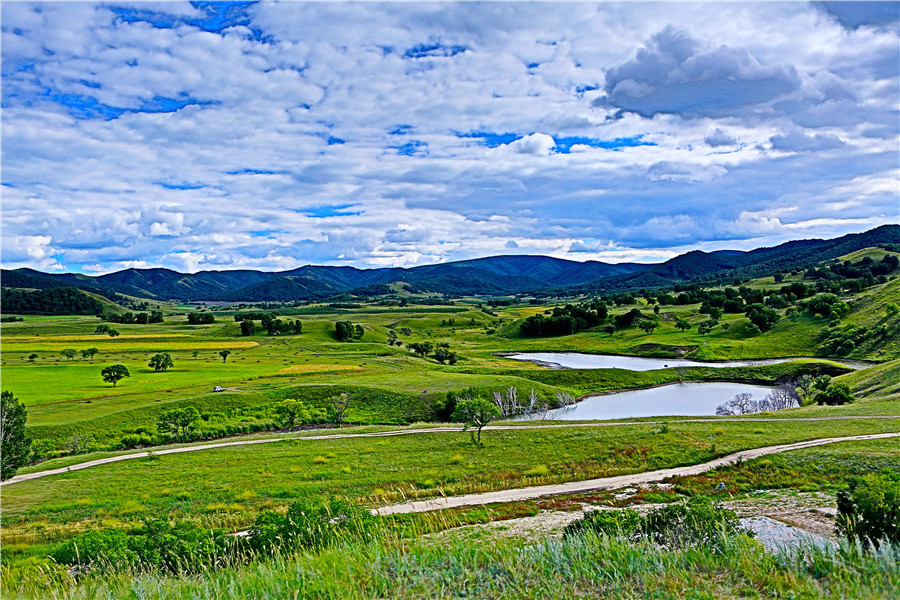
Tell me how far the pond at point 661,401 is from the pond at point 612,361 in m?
16.5

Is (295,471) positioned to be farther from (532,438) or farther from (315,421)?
(315,421)

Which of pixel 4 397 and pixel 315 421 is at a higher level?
pixel 4 397

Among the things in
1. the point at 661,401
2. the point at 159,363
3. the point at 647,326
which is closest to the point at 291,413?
the point at 159,363

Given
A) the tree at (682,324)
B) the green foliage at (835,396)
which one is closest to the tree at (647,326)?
the tree at (682,324)

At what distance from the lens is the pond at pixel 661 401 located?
2805 inches

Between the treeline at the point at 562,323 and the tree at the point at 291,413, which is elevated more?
the treeline at the point at 562,323

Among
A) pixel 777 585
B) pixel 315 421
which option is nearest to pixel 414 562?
pixel 777 585

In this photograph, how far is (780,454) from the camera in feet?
103

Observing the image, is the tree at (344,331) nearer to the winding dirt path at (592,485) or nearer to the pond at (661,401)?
the pond at (661,401)

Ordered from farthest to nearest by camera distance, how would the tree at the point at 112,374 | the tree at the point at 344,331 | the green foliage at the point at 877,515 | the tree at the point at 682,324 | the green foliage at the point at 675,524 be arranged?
the tree at the point at 344,331
the tree at the point at 682,324
the tree at the point at 112,374
the green foliage at the point at 675,524
the green foliage at the point at 877,515

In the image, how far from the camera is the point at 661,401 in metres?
79.8

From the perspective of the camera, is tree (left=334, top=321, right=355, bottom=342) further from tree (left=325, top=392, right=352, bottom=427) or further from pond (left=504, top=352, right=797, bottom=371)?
tree (left=325, top=392, right=352, bottom=427)

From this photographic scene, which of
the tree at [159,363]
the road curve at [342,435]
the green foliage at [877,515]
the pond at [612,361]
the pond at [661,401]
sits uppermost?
the green foliage at [877,515]

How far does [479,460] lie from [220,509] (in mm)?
17785
